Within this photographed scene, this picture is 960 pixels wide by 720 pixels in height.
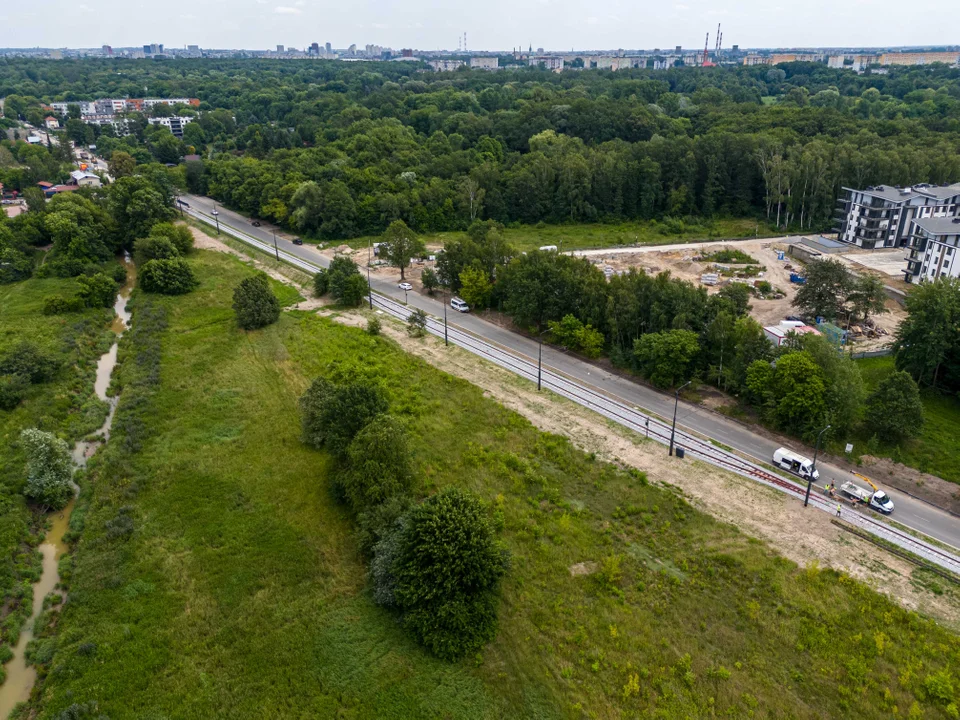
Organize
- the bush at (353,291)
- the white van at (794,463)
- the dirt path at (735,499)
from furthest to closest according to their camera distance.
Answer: the bush at (353,291), the white van at (794,463), the dirt path at (735,499)

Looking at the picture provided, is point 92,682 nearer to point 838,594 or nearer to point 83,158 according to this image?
point 838,594

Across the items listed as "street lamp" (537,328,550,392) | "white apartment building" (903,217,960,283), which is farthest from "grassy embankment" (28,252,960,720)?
"white apartment building" (903,217,960,283)

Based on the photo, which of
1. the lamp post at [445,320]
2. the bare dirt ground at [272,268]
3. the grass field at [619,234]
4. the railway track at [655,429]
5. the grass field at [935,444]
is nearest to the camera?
A: the railway track at [655,429]

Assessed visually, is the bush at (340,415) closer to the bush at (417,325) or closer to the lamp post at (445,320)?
the lamp post at (445,320)

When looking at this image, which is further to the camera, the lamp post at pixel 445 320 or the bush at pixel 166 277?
the bush at pixel 166 277

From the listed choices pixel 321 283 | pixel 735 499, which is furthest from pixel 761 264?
pixel 321 283

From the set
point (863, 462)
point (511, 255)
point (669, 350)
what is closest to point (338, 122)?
point (511, 255)

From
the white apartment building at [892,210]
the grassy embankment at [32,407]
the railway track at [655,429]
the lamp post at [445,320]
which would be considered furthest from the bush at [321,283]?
the white apartment building at [892,210]

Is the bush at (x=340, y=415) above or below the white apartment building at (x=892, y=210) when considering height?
below
